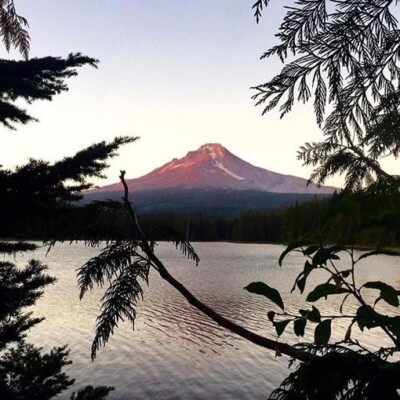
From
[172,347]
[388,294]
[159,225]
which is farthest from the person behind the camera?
[172,347]

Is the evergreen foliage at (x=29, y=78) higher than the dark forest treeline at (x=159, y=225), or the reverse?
the evergreen foliage at (x=29, y=78)

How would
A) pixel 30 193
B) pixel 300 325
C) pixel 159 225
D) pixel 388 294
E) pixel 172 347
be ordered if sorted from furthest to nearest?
pixel 172 347
pixel 30 193
pixel 159 225
pixel 300 325
pixel 388 294

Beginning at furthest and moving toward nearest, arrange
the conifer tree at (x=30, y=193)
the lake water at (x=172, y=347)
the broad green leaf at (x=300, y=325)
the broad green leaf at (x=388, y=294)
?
1. the lake water at (x=172, y=347)
2. the conifer tree at (x=30, y=193)
3. the broad green leaf at (x=300, y=325)
4. the broad green leaf at (x=388, y=294)

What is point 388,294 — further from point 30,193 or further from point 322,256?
point 30,193

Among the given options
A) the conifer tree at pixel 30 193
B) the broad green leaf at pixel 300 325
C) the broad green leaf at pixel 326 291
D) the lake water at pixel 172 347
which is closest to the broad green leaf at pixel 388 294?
the broad green leaf at pixel 326 291

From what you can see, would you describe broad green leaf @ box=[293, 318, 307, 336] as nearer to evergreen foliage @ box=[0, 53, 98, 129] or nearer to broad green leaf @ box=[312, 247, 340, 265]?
broad green leaf @ box=[312, 247, 340, 265]

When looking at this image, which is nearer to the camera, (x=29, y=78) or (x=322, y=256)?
(x=322, y=256)

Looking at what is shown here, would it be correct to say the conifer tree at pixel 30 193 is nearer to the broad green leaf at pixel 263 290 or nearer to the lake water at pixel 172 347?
the lake water at pixel 172 347

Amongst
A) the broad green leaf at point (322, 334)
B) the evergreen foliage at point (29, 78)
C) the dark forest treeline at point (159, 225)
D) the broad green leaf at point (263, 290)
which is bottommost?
the broad green leaf at point (322, 334)

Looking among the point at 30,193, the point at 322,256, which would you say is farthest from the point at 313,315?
the point at 30,193

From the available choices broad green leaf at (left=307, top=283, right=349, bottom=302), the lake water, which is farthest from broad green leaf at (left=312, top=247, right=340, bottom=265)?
the lake water

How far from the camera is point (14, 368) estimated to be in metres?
8.49

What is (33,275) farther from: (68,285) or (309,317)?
(68,285)

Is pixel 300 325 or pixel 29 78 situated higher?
pixel 29 78
